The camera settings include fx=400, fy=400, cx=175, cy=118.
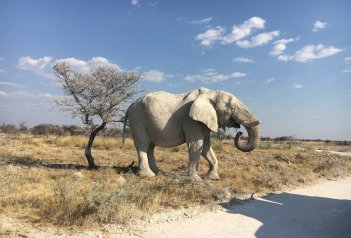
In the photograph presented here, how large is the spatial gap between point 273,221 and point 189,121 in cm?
465

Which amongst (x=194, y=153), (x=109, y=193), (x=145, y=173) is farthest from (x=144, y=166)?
(x=109, y=193)

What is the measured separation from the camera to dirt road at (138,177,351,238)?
24.2 ft

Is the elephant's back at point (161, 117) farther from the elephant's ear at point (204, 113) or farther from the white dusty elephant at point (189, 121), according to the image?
the elephant's ear at point (204, 113)

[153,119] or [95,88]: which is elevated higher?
[95,88]

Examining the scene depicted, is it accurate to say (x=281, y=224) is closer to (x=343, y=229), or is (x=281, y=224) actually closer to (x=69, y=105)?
(x=343, y=229)

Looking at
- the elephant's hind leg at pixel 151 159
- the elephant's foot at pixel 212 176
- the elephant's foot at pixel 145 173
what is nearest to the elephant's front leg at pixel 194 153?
the elephant's foot at pixel 212 176

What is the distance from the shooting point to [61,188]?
26.4 ft

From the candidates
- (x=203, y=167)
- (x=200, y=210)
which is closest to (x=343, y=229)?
(x=200, y=210)

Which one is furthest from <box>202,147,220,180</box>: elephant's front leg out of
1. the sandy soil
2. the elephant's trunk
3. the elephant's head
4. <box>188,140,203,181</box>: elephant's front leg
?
the sandy soil

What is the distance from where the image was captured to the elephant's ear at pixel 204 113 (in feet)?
38.3

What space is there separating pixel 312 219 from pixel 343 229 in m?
0.77

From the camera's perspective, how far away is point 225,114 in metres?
12.2

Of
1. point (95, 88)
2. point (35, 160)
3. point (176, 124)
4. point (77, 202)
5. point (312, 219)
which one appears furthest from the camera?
point (35, 160)

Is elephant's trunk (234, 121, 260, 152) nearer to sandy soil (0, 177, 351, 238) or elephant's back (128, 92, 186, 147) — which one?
elephant's back (128, 92, 186, 147)
